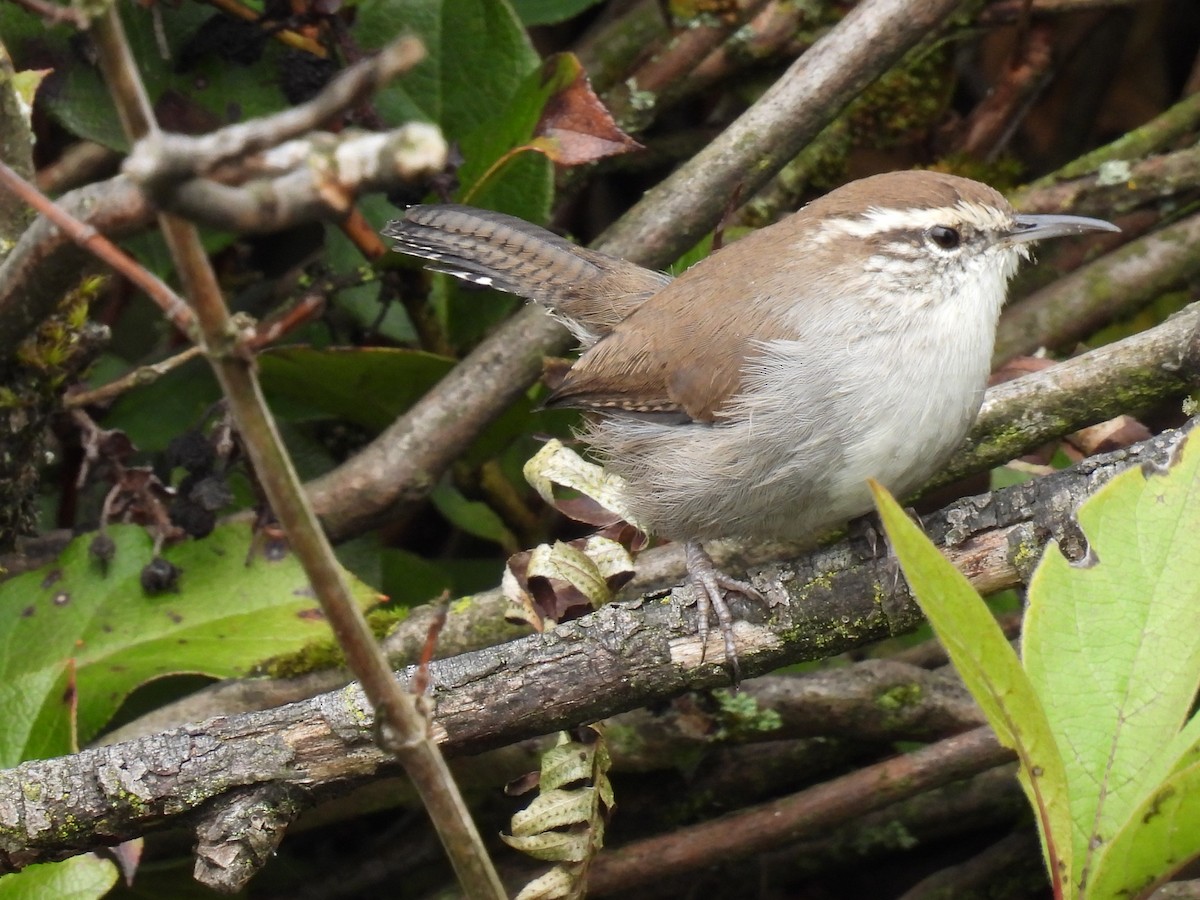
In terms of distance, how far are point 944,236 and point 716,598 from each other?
3.19 feet

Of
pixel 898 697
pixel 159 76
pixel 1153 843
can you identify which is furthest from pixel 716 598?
pixel 159 76

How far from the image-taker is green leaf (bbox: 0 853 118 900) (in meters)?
2.05

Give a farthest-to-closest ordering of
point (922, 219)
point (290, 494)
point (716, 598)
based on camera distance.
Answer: point (922, 219)
point (716, 598)
point (290, 494)

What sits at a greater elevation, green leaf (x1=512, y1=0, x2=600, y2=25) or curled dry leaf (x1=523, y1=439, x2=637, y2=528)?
green leaf (x1=512, y1=0, x2=600, y2=25)

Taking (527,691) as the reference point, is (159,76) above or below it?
above

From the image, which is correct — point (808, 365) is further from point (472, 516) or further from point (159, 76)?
point (159, 76)

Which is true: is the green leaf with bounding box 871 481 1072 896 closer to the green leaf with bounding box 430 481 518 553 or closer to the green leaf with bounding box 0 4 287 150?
the green leaf with bounding box 430 481 518 553

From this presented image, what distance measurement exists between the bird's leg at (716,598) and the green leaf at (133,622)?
717 millimetres

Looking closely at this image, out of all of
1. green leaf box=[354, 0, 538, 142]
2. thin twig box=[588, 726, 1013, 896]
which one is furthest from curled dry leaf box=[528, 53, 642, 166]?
thin twig box=[588, 726, 1013, 896]

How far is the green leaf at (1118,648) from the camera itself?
1.60 meters

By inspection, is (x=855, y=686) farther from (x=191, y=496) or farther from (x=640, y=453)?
(x=191, y=496)

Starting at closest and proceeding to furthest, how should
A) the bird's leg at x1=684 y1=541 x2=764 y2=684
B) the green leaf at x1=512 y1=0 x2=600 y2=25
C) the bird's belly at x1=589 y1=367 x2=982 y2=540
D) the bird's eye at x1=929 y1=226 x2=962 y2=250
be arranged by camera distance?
the bird's leg at x1=684 y1=541 x2=764 y2=684 < the bird's belly at x1=589 y1=367 x2=982 y2=540 < the bird's eye at x1=929 y1=226 x2=962 y2=250 < the green leaf at x1=512 y1=0 x2=600 y2=25

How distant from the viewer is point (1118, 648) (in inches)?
63.0

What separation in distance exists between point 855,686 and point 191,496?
1544mm
